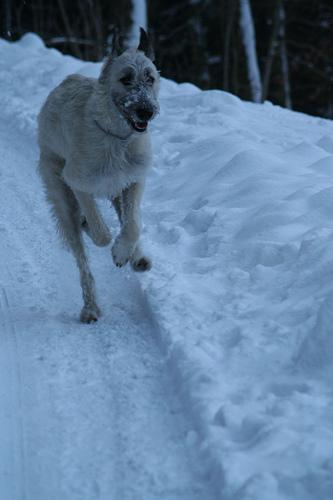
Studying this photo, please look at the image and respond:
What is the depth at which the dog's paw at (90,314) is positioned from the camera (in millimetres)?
4473

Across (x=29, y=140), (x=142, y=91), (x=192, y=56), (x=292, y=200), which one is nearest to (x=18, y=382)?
(x=142, y=91)

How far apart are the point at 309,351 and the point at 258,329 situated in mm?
483

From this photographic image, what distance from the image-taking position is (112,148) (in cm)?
464

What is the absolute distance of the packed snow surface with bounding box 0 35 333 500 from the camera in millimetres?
2809

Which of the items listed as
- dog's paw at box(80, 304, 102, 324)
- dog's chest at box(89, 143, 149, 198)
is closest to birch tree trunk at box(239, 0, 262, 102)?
dog's chest at box(89, 143, 149, 198)

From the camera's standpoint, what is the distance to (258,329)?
3.87 metres

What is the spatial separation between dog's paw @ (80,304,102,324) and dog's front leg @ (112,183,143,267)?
36 cm

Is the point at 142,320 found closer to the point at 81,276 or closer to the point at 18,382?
the point at 81,276

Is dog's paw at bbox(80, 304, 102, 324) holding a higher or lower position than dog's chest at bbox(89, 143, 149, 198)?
lower

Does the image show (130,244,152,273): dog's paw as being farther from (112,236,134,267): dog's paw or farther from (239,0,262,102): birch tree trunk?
(239,0,262,102): birch tree trunk

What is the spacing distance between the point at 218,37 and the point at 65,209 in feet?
67.4

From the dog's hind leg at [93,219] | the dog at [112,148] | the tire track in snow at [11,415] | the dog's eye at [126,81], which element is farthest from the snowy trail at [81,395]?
the dog's eye at [126,81]

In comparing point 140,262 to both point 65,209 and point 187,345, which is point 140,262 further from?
point 187,345

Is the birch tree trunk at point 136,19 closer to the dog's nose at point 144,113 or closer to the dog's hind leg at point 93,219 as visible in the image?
the dog's hind leg at point 93,219
